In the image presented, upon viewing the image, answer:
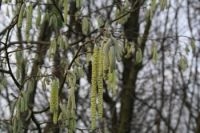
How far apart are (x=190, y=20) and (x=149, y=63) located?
1241 mm

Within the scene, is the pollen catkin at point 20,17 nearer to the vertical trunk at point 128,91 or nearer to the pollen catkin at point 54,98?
the pollen catkin at point 54,98

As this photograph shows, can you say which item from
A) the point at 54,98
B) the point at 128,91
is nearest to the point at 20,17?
the point at 54,98

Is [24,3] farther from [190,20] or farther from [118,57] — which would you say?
[190,20]

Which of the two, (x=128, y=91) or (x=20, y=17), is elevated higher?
(x=20, y=17)

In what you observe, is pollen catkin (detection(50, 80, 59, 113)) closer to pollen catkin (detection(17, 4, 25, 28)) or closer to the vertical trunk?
pollen catkin (detection(17, 4, 25, 28))

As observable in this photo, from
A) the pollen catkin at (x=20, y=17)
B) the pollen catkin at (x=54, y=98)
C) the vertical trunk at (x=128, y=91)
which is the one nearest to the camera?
the pollen catkin at (x=54, y=98)

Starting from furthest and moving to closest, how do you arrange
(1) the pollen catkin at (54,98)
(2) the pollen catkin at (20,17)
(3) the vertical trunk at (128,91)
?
(3) the vertical trunk at (128,91), (2) the pollen catkin at (20,17), (1) the pollen catkin at (54,98)

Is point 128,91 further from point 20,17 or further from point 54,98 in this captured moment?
point 54,98

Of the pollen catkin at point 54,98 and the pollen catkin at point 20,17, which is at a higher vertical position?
the pollen catkin at point 20,17

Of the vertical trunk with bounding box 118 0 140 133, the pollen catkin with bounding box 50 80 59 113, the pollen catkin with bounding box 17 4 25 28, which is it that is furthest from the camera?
the vertical trunk with bounding box 118 0 140 133

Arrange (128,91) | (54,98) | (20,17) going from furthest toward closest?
(128,91)
(20,17)
(54,98)

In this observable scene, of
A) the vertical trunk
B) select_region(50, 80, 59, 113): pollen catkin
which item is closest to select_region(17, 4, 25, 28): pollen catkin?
select_region(50, 80, 59, 113): pollen catkin

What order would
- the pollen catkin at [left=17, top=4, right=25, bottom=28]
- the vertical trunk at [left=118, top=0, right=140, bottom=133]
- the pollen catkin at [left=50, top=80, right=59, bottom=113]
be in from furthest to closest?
the vertical trunk at [left=118, top=0, right=140, bottom=133], the pollen catkin at [left=17, top=4, right=25, bottom=28], the pollen catkin at [left=50, top=80, right=59, bottom=113]

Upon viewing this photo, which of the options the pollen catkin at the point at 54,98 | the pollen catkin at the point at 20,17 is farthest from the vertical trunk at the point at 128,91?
the pollen catkin at the point at 54,98
